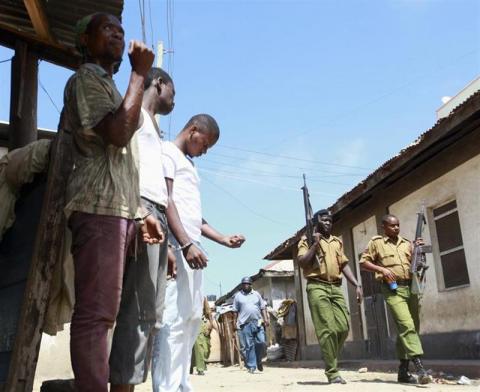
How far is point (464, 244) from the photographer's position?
360 inches

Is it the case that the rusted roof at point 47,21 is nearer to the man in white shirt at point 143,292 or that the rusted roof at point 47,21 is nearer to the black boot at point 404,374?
the man in white shirt at point 143,292

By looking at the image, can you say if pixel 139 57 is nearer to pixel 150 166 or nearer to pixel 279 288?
pixel 150 166

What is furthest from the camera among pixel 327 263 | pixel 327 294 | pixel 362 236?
pixel 362 236

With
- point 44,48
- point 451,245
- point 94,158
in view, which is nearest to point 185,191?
point 94,158

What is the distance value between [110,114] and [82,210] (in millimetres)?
383

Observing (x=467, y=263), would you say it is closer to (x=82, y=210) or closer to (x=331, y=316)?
(x=331, y=316)

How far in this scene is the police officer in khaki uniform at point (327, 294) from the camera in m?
6.18

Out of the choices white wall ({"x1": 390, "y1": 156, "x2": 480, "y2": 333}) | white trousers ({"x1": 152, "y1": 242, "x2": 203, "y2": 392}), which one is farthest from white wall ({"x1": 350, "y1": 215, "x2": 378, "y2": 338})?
white trousers ({"x1": 152, "y1": 242, "x2": 203, "y2": 392})

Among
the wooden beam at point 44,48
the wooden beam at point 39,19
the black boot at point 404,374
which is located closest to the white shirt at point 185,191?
the wooden beam at point 39,19

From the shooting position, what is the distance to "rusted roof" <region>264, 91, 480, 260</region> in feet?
26.1

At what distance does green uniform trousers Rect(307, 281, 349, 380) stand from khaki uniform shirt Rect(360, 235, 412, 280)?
0.55m

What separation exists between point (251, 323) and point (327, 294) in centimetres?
623

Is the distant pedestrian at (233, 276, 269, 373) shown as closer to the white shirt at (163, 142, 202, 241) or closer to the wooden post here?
the wooden post

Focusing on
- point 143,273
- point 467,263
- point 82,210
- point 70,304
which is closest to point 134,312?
point 143,273
